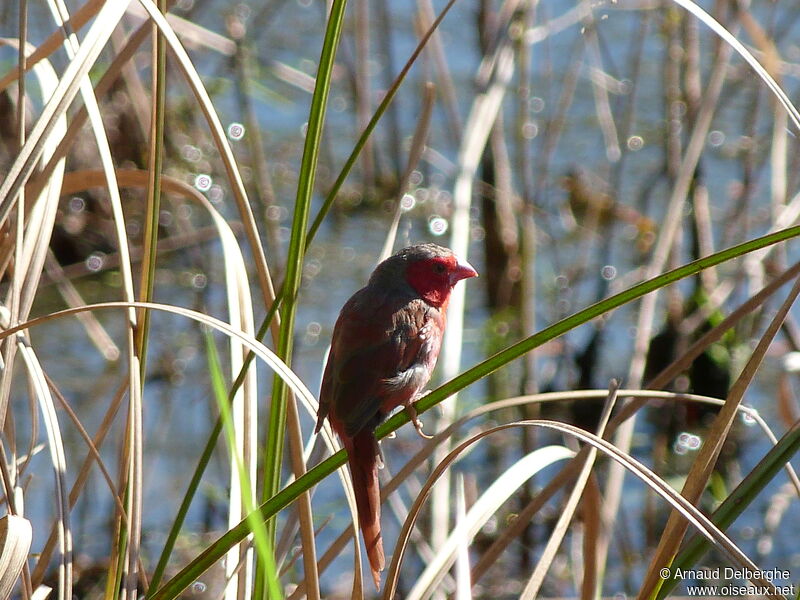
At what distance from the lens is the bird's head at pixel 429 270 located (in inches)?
105

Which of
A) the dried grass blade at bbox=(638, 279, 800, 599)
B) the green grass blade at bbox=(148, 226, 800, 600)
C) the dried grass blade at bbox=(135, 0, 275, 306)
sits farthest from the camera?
the dried grass blade at bbox=(135, 0, 275, 306)

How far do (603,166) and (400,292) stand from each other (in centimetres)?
415

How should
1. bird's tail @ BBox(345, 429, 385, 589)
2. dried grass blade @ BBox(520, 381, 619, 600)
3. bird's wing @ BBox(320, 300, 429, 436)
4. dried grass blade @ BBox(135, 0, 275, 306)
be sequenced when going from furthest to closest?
bird's wing @ BBox(320, 300, 429, 436)
bird's tail @ BBox(345, 429, 385, 589)
dried grass blade @ BBox(520, 381, 619, 600)
dried grass blade @ BBox(135, 0, 275, 306)

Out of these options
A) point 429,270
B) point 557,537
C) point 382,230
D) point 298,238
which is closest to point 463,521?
point 557,537

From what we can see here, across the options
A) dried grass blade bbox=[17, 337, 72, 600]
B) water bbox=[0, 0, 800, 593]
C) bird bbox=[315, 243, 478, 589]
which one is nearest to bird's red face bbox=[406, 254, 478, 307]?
bird bbox=[315, 243, 478, 589]

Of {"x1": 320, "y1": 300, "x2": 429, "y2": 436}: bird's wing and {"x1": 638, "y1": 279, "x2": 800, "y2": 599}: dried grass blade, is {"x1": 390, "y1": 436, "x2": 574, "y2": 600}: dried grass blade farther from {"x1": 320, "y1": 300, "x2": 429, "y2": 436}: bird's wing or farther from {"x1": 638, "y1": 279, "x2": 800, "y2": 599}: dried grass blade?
{"x1": 320, "y1": 300, "x2": 429, "y2": 436}: bird's wing

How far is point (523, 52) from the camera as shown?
414cm

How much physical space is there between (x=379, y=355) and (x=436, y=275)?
37cm

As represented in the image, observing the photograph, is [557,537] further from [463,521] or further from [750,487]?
[750,487]

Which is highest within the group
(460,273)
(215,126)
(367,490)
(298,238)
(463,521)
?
(215,126)

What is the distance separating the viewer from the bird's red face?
2678 mm

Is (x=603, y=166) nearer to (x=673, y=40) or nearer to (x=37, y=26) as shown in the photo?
(x=673, y=40)

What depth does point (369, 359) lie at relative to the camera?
2396 millimetres

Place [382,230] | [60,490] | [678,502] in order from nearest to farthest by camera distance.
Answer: [678,502]
[60,490]
[382,230]
